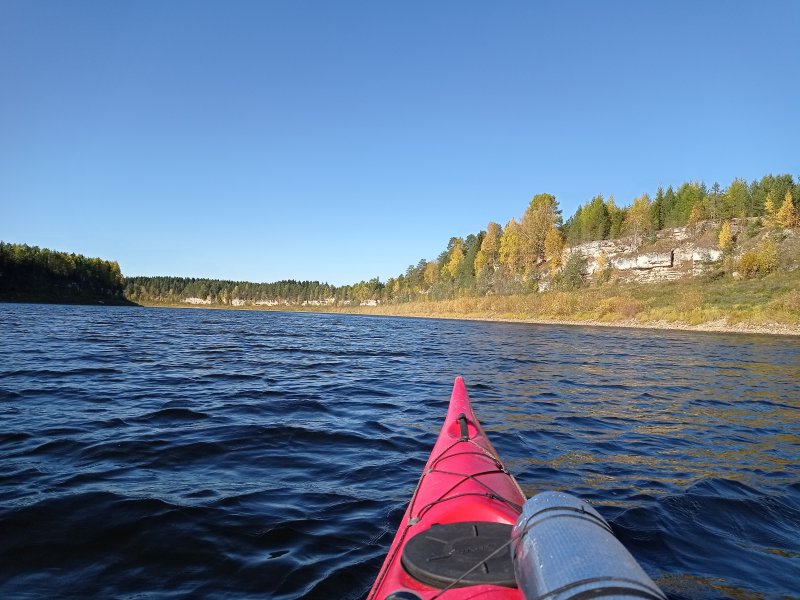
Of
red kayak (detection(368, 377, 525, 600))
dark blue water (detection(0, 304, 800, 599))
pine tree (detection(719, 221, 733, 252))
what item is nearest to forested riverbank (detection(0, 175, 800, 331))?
pine tree (detection(719, 221, 733, 252))

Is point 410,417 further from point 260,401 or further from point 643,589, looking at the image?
point 643,589

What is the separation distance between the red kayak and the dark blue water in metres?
0.85

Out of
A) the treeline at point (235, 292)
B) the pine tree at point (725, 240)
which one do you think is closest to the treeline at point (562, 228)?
the pine tree at point (725, 240)

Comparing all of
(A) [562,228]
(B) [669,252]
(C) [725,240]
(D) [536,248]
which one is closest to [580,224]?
(A) [562,228]

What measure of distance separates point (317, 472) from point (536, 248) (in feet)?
291

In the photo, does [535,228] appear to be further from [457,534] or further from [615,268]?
[457,534]

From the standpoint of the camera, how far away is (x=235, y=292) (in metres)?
172

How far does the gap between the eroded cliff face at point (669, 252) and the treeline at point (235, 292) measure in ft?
285

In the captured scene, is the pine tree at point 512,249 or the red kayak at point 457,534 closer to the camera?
the red kayak at point 457,534

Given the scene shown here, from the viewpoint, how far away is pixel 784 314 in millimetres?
37938

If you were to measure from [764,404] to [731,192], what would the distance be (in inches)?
3637

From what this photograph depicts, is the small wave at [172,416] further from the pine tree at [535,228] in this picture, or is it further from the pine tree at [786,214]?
the pine tree at [786,214]

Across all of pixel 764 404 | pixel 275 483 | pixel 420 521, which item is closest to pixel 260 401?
pixel 275 483

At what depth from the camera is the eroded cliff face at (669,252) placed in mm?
69688
